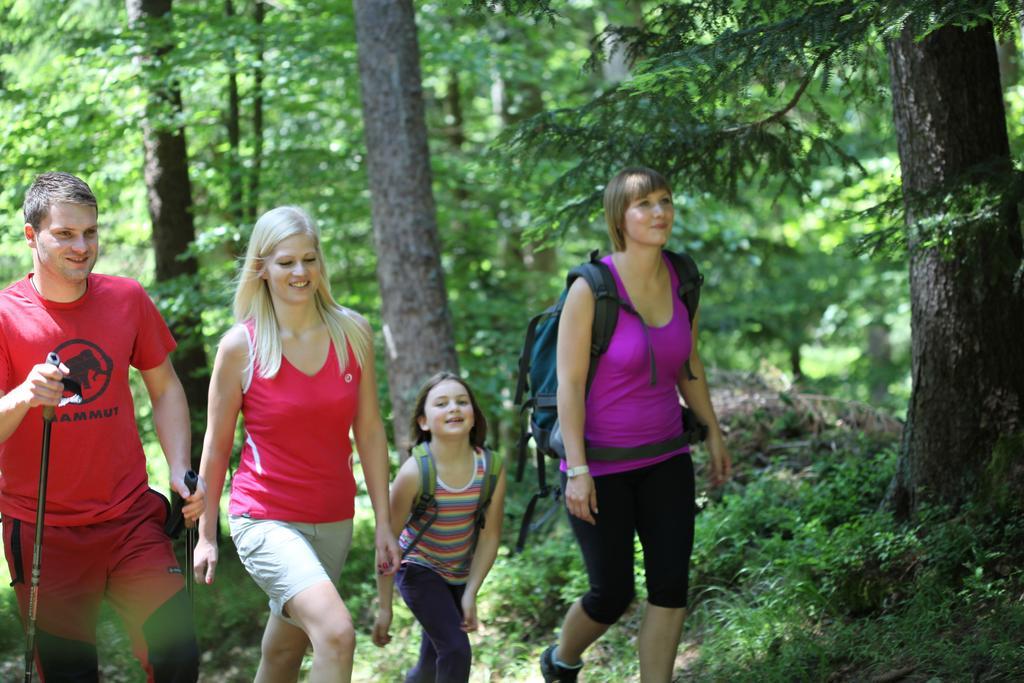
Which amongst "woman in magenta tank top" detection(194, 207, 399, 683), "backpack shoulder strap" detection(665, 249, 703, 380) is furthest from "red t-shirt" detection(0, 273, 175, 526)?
"backpack shoulder strap" detection(665, 249, 703, 380)

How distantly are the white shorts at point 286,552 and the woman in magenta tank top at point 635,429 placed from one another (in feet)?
3.46

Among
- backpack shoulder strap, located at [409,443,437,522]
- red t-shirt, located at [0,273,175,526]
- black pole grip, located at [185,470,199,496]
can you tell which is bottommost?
backpack shoulder strap, located at [409,443,437,522]

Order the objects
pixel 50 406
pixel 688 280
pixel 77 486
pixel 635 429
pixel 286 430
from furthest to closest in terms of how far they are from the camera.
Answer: pixel 688 280 → pixel 635 429 → pixel 286 430 → pixel 77 486 → pixel 50 406

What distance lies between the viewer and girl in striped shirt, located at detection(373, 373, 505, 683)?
4582 mm

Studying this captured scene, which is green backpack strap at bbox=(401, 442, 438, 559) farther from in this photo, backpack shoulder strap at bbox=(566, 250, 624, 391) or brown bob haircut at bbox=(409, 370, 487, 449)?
backpack shoulder strap at bbox=(566, 250, 624, 391)

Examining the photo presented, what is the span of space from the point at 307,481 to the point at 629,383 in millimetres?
1471

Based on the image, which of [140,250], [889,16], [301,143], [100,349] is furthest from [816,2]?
[140,250]

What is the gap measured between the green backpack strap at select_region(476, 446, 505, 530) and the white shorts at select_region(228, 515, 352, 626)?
0.73 meters

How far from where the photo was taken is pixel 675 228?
1175cm

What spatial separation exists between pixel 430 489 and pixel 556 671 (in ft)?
3.71

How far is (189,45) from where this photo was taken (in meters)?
9.56

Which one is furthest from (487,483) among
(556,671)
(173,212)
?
(173,212)

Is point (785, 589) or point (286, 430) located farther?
point (785, 589)

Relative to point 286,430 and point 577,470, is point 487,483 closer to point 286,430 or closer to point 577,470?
point 577,470
